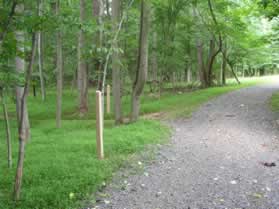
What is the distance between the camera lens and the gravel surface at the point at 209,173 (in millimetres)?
3789

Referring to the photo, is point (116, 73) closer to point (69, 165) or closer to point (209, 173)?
point (69, 165)

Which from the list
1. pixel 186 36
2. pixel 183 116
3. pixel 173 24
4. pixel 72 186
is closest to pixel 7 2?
pixel 72 186

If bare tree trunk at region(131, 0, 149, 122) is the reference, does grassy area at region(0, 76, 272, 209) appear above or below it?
below

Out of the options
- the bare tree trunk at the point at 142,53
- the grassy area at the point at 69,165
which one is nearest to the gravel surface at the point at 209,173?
the grassy area at the point at 69,165

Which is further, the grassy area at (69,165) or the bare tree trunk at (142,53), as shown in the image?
the bare tree trunk at (142,53)

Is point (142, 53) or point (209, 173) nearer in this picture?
point (209, 173)

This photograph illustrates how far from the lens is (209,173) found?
476cm

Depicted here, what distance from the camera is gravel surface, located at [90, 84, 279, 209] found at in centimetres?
379

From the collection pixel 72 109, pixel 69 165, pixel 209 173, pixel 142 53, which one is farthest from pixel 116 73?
pixel 72 109

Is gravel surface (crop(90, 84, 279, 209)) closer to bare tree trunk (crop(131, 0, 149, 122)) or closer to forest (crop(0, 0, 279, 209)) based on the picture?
forest (crop(0, 0, 279, 209))

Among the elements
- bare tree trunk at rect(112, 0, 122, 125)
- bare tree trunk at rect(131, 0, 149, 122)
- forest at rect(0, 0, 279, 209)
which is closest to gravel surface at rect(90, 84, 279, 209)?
forest at rect(0, 0, 279, 209)

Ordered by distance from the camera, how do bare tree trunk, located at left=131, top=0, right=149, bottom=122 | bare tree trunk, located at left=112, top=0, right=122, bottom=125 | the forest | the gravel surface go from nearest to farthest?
the forest, the gravel surface, bare tree trunk, located at left=131, top=0, right=149, bottom=122, bare tree trunk, located at left=112, top=0, right=122, bottom=125

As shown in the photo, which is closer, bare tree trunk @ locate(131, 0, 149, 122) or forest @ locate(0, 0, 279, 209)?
forest @ locate(0, 0, 279, 209)

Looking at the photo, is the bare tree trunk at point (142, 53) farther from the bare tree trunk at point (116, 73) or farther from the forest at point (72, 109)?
the bare tree trunk at point (116, 73)
